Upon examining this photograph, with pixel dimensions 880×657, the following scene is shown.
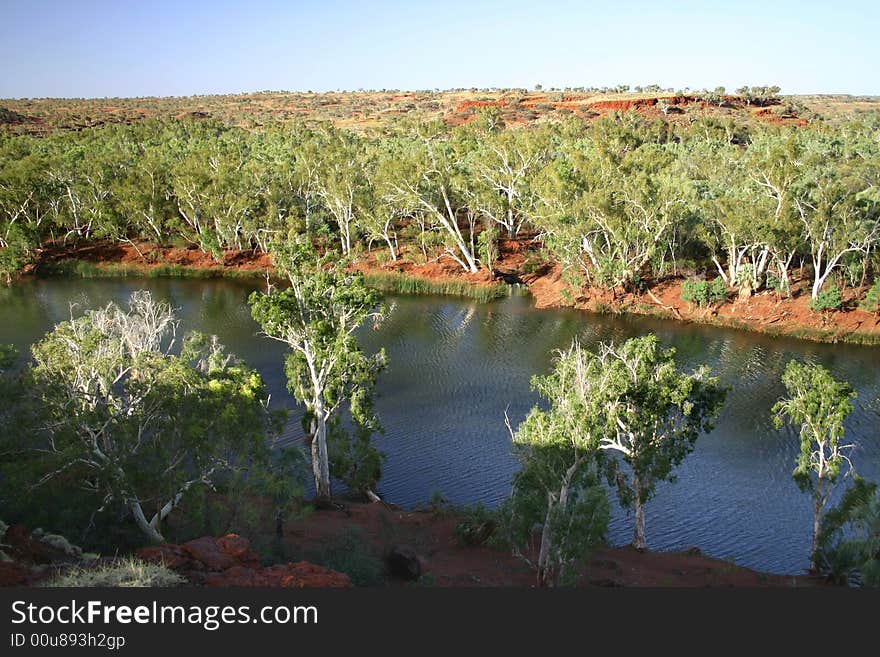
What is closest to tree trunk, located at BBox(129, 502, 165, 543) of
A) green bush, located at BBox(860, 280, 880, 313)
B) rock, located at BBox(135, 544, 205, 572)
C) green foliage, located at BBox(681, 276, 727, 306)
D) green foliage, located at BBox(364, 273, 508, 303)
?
rock, located at BBox(135, 544, 205, 572)

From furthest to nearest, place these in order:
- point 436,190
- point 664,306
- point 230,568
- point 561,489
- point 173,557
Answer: point 436,190 → point 664,306 → point 561,489 → point 230,568 → point 173,557

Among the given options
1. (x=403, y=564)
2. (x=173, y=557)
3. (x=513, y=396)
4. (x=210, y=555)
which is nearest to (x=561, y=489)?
(x=403, y=564)

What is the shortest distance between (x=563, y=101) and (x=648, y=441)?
377 feet

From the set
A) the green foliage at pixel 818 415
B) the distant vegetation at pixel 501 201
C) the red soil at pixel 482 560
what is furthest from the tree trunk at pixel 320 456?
the distant vegetation at pixel 501 201

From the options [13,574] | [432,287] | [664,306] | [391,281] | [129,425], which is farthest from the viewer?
[391,281]

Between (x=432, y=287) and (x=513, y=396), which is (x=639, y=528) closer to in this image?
(x=513, y=396)

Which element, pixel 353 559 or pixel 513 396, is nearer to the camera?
pixel 353 559

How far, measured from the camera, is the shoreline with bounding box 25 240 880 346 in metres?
45.5

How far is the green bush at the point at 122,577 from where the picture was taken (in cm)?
1149

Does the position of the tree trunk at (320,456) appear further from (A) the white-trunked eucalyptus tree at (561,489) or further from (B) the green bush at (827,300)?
(B) the green bush at (827,300)

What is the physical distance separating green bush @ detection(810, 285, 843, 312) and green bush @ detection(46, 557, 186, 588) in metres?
43.0

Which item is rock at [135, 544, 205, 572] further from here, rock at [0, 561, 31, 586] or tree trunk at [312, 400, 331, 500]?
tree trunk at [312, 400, 331, 500]

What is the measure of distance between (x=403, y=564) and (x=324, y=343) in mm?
8256

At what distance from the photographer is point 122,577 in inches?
466
